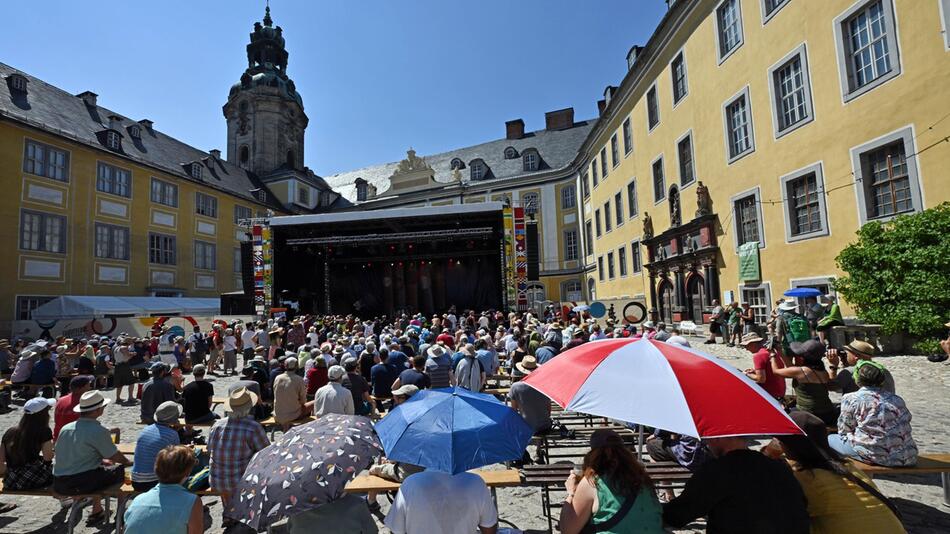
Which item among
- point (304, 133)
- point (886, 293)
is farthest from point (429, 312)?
point (304, 133)

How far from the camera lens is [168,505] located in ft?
9.21

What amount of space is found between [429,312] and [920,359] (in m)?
18.8

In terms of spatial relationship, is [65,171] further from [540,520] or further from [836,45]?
[836,45]

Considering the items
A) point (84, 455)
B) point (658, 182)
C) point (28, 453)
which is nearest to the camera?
point (84, 455)

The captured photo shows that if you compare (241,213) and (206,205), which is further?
(241,213)

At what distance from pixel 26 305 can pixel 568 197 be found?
3402 centimetres

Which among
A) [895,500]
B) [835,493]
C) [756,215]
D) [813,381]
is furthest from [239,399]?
[756,215]

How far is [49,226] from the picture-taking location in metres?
24.3

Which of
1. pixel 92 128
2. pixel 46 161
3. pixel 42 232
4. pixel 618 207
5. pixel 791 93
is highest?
pixel 92 128

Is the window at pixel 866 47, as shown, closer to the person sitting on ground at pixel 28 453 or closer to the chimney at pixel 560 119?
the person sitting on ground at pixel 28 453

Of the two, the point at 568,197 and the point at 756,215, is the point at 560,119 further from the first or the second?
the point at 756,215

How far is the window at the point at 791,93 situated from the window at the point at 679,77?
17.1 ft

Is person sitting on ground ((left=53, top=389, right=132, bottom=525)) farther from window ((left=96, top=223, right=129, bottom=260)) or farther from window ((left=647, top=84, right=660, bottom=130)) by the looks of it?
window ((left=96, top=223, right=129, bottom=260))

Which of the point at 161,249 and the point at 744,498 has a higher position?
the point at 161,249
